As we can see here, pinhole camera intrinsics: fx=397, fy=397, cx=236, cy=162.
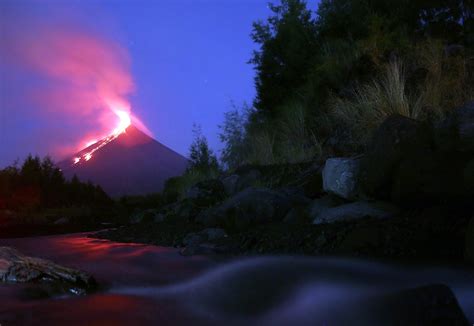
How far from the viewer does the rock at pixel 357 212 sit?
5.79 metres

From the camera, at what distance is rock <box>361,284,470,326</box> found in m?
2.34

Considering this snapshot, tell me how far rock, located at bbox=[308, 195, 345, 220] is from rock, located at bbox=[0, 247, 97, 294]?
4088 mm

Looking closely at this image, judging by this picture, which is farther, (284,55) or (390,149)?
(284,55)

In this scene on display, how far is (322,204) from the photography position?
281 inches

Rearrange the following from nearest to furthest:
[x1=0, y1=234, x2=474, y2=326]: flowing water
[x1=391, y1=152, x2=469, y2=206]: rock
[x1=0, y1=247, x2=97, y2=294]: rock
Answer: [x1=0, y1=234, x2=474, y2=326]: flowing water, [x1=0, y1=247, x2=97, y2=294]: rock, [x1=391, y1=152, x2=469, y2=206]: rock

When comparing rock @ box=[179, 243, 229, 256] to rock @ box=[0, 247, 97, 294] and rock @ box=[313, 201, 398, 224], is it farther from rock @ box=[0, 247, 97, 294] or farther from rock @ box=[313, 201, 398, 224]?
rock @ box=[0, 247, 97, 294]

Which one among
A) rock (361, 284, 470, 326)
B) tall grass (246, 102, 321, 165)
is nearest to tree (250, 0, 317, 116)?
tall grass (246, 102, 321, 165)

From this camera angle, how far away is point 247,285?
12.8 ft

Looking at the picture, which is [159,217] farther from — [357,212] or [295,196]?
[357,212]

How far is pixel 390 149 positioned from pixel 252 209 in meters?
2.97

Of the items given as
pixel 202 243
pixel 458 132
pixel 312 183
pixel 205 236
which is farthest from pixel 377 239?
pixel 312 183

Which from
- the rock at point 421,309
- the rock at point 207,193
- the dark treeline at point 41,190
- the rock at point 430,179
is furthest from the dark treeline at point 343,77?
the dark treeline at point 41,190

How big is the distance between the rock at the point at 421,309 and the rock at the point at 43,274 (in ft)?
8.37

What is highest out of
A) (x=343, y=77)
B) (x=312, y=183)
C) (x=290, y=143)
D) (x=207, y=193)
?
(x=343, y=77)
